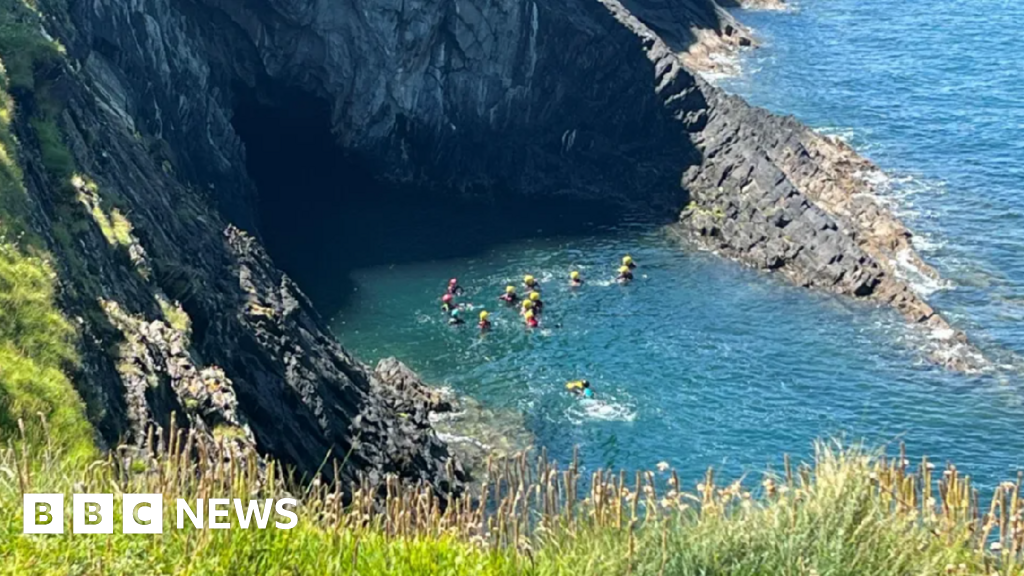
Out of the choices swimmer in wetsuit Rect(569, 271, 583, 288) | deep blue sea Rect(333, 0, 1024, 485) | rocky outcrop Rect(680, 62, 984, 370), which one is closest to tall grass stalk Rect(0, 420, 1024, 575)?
deep blue sea Rect(333, 0, 1024, 485)

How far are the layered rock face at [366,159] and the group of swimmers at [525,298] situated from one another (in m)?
9.01

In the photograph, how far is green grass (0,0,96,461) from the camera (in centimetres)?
1943

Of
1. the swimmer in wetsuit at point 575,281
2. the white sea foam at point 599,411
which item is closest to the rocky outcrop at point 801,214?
the swimmer in wetsuit at point 575,281

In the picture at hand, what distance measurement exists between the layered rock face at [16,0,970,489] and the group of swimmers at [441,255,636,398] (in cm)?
901

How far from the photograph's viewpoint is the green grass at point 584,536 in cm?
1091

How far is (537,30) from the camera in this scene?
92.9 meters

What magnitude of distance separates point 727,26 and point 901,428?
80.3 m

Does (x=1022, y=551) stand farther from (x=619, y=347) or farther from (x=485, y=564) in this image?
(x=619, y=347)

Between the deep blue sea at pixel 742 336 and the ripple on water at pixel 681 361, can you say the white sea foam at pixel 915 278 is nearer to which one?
the deep blue sea at pixel 742 336

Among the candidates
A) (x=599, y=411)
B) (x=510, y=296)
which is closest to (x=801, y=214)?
(x=510, y=296)

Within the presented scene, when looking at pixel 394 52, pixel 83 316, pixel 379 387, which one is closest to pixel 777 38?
pixel 394 52

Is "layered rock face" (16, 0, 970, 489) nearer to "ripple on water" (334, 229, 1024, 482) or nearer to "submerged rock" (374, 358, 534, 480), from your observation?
"submerged rock" (374, 358, 534, 480)

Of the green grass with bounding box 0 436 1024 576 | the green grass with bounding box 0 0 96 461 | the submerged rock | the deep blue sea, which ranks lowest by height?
the submerged rock

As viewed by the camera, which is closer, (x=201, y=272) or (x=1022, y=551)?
(x=1022, y=551)
